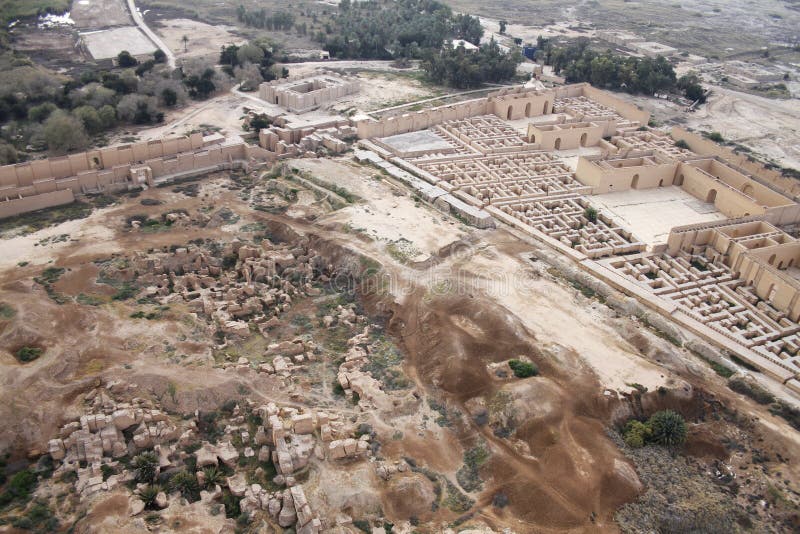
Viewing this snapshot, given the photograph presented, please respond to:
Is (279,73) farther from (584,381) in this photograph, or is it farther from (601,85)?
(584,381)

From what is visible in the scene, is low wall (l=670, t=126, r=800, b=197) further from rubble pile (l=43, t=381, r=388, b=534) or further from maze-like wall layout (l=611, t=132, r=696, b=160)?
rubble pile (l=43, t=381, r=388, b=534)

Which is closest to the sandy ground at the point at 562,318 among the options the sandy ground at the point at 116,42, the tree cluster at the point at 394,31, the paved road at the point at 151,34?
the tree cluster at the point at 394,31

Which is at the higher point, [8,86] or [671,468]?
[8,86]

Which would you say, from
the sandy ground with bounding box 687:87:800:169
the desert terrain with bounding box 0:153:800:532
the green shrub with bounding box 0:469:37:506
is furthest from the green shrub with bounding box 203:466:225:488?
the sandy ground with bounding box 687:87:800:169

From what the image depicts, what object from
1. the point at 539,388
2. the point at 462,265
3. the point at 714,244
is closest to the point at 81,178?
the point at 462,265

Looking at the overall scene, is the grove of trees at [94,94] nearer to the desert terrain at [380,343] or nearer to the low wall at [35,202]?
the desert terrain at [380,343]
